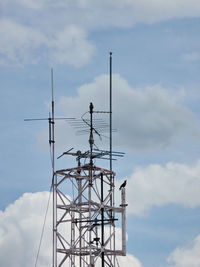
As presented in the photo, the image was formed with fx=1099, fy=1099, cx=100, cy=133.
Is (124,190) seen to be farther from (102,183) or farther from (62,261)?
(62,261)

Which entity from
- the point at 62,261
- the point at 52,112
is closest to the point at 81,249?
the point at 62,261

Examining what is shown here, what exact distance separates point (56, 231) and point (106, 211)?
14.2ft

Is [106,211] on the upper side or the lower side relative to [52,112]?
lower

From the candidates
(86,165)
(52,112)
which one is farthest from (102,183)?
(52,112)

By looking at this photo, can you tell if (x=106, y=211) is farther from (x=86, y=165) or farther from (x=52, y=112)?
(x=52, y=112)

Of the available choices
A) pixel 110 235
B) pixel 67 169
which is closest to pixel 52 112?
pixel 67 169

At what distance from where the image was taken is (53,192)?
8881 centimetres

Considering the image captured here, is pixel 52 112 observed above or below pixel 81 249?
above

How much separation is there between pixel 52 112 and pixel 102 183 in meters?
7.71

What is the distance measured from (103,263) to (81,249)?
2640 mm

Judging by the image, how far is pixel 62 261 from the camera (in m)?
88.2

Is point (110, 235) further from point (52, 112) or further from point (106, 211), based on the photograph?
point (52, 112)

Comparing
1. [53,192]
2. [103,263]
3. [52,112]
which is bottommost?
[103,263]

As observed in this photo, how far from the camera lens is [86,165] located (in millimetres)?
88812
